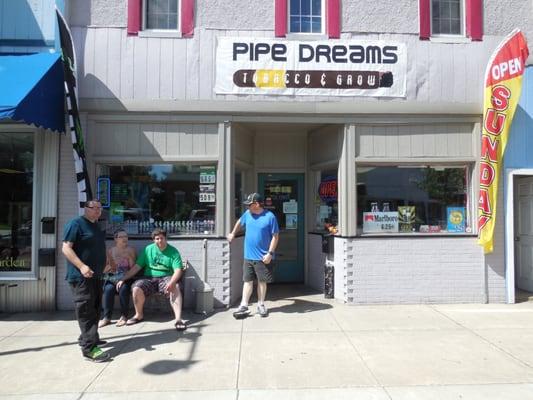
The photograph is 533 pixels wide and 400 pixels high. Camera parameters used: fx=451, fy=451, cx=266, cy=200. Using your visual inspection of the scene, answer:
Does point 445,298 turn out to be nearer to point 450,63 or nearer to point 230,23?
point 450,63

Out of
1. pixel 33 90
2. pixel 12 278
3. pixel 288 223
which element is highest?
pixel 33 90

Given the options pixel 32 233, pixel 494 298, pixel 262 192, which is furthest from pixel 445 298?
pixel 32 233

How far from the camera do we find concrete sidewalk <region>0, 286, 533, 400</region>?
163 inches

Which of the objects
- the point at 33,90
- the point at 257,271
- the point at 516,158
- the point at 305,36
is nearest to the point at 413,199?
the point at 516,158

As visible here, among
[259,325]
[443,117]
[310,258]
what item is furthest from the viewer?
[310,258]

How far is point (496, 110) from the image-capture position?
710 cm

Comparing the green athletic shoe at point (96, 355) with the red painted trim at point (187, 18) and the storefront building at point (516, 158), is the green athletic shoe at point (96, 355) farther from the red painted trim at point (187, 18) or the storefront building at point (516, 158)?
the storefront building at point (516, 158)

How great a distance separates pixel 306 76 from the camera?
720cm

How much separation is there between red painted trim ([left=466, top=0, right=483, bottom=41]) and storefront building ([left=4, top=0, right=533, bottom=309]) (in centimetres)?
2

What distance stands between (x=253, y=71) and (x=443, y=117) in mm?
3163

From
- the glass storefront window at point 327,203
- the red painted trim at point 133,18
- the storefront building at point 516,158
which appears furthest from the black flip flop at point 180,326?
the storefront building at point 516,158

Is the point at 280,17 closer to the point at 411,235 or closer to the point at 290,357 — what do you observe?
the point at 411,235

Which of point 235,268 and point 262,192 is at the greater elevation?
point 262,192

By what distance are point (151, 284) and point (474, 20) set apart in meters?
6.57
